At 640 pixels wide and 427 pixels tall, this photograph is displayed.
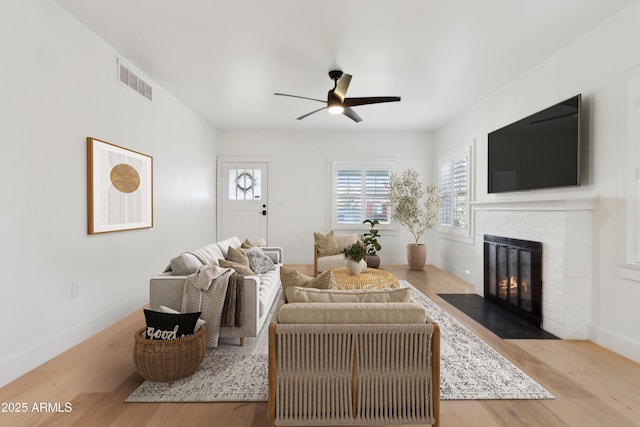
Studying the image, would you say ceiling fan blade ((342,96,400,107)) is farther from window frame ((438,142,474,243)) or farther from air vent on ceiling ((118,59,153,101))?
air vent on ceiling ((118,59,153,101))

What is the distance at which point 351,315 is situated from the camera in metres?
1.70

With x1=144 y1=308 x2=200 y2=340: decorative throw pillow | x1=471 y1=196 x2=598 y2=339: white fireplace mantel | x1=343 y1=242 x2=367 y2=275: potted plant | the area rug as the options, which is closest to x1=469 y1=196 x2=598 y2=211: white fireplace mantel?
x1=471 y1=196 x2=598 y2=339: white fireplace mantel

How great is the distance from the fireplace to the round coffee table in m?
1.42

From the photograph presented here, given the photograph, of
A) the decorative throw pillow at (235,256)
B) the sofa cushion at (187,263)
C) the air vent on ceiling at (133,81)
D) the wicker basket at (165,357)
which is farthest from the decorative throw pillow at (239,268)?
the air vent on ceiling at (133,81)

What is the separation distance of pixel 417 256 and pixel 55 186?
551 cm

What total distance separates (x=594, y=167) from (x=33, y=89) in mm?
4839

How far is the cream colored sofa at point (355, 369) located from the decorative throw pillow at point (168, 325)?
0.99 m

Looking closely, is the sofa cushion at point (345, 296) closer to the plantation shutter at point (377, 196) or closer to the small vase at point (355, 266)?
the small vase at point (355, 266)

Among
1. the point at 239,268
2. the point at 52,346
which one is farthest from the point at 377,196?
the point at 52,346

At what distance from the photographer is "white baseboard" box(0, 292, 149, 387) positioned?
2270mm

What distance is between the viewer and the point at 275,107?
5.30 m

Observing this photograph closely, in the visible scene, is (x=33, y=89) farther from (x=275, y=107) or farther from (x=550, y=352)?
(x=550, y=352)

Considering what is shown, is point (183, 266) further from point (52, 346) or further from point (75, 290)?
point (52, 346)

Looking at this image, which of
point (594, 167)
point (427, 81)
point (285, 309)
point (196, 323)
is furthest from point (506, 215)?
point (196, 323)
